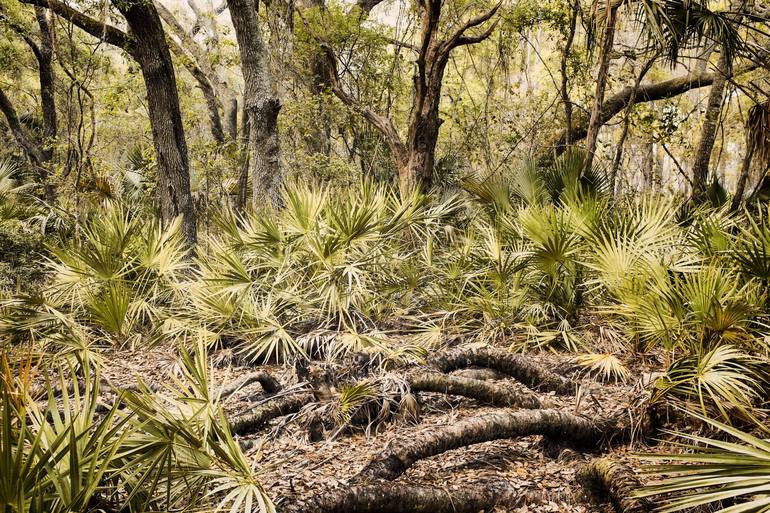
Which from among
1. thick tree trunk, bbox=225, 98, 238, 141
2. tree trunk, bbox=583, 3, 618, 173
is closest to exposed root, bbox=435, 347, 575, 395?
tree trunk, bbox=583, 3, 618, 173

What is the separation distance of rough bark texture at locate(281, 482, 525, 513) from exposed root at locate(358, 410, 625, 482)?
0.28m

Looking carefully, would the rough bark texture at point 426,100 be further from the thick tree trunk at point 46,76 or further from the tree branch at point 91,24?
the thick tree trunk at point 46,76

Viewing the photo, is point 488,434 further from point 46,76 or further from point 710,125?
point 46,76

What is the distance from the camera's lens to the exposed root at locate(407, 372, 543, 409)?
4711mm

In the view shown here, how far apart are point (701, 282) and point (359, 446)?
2601mm

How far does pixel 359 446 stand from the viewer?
4.41 meters

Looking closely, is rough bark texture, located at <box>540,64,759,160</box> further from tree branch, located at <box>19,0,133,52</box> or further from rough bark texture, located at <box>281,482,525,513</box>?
rough bark texture, located at <box>281,482,525,513</box>

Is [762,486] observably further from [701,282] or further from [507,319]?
[507,319]

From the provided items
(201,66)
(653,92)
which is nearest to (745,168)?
(653,92)

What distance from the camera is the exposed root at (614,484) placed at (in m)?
3.18

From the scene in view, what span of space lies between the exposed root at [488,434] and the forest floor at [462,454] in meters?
0.10

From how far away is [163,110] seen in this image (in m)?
8.69

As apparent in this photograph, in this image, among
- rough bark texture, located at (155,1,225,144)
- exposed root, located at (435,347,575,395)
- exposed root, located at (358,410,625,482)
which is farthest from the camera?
rough bark texture, located at (155,1,225,144)

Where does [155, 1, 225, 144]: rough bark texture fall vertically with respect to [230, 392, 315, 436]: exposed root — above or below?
above
